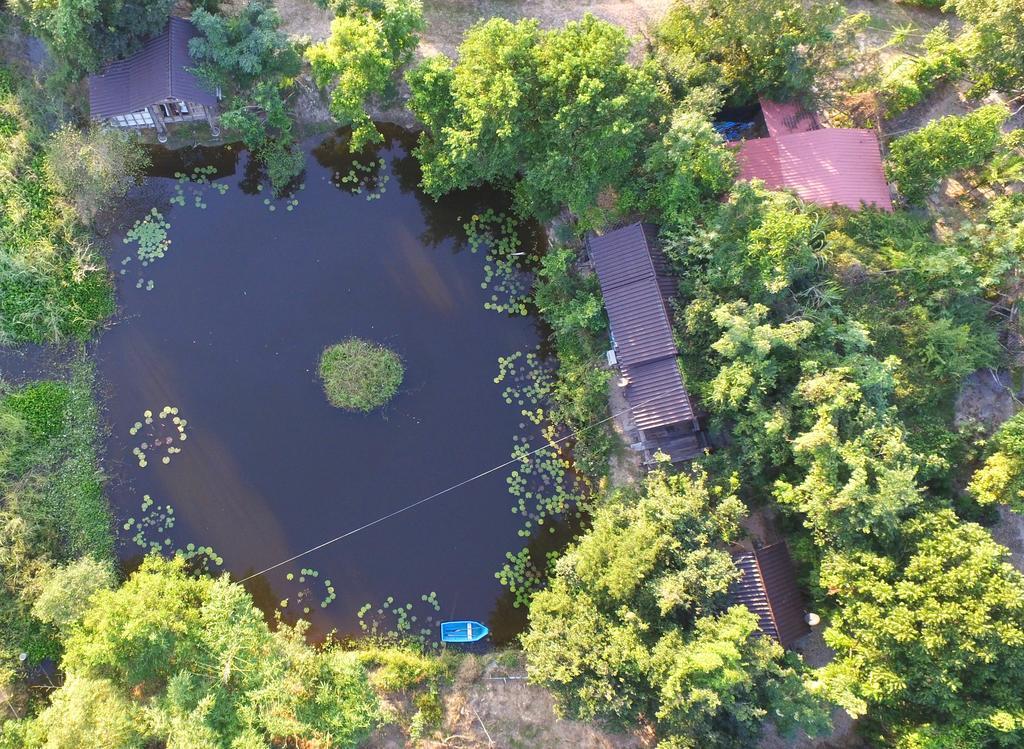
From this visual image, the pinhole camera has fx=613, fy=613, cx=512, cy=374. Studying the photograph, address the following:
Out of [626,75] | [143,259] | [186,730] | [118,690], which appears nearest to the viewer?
[186,730]

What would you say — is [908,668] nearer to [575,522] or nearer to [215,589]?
[575,522]

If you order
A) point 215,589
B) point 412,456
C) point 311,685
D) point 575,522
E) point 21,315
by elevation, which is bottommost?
point 311,685

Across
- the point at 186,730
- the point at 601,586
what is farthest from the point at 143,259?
the point at 601,586

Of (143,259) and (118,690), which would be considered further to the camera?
(143,259)

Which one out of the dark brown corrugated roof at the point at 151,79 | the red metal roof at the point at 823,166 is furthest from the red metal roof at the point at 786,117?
the dark brown corrugated roof at the point at 151,79

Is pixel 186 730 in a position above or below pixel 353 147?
below

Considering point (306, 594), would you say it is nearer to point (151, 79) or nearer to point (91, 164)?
point (91, 164)
